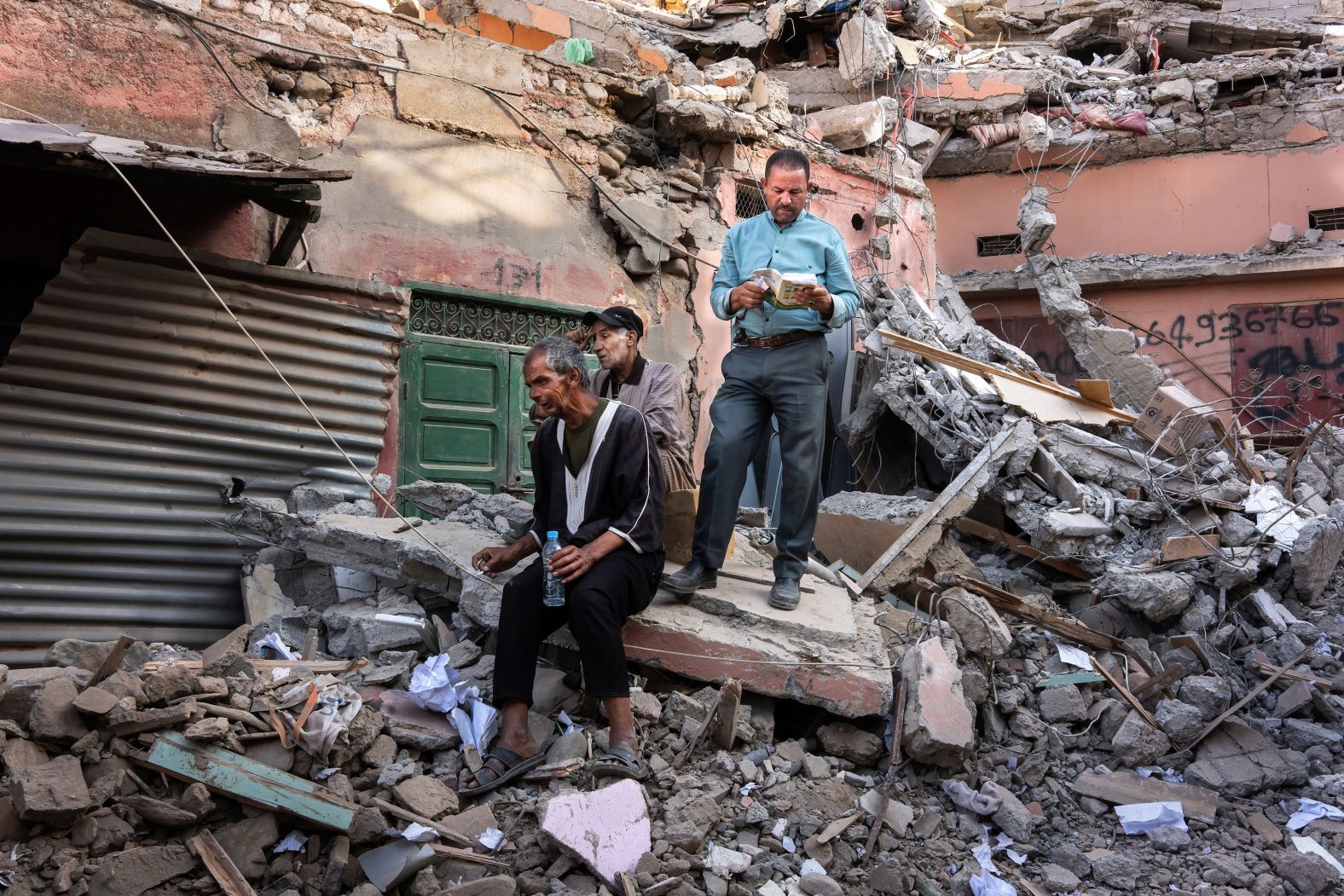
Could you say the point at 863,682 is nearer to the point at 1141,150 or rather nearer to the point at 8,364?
the point at 8,364

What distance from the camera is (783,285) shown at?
4.02m

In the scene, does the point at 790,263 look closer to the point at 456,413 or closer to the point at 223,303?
the point at 223,303

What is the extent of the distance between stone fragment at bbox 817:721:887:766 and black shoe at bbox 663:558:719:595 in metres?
0.80

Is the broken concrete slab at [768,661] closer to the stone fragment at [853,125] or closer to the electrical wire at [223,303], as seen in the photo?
the electrical wire at [223,303]

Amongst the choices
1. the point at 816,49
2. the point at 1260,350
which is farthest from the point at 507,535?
the point at 1260,350

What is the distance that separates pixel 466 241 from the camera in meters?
6.91

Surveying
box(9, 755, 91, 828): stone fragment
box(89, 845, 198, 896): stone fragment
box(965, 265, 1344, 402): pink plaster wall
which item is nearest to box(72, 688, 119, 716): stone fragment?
box(9, 755, 91, 828): stone fragment

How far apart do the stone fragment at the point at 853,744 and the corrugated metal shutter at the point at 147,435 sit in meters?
3.09

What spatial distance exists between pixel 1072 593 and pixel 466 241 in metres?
4.79

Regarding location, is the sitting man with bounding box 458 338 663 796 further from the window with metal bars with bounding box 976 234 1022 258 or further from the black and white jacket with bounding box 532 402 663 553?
the window with metal bars with bounding box 976 234 1022 258

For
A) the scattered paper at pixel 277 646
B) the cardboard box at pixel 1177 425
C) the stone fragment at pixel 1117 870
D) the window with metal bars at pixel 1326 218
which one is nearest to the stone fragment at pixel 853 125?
the cardboard box at pixel 1177 425

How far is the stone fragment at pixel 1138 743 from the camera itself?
4227 mm

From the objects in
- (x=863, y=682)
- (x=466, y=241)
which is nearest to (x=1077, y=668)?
(x=863, y=682)

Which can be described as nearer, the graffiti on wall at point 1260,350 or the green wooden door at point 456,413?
the green wooden door at point 456,413
